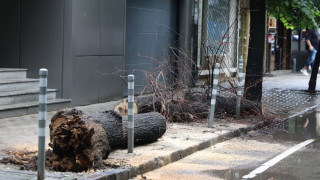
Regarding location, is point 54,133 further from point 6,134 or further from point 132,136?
point 6,134

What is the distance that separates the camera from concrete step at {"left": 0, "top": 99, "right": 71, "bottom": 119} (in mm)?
11578

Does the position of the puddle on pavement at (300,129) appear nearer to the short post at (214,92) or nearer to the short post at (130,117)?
the short post at (214,92)

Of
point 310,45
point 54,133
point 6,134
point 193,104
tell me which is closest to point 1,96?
point 6,134

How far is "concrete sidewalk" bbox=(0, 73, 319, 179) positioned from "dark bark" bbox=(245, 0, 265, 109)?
1535 millimetres

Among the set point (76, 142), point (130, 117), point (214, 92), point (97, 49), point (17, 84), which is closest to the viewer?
point (76, 142)

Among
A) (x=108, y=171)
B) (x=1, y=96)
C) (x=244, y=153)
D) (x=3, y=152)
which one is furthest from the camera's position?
(x=1, y=96)

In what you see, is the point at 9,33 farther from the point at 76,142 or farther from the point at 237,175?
the point at 237,175

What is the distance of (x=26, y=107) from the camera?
1212cm

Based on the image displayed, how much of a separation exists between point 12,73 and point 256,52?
547 centimetres

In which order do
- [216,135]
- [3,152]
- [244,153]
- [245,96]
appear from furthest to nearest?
[245,96], [216,135], [244,153], [3,152]

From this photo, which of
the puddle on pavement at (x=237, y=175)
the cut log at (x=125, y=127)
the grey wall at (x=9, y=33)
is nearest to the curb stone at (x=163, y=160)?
the cut log at (x=125, y=127)

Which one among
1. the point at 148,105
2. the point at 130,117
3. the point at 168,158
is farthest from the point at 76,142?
the point at 148,105

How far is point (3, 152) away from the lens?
8.18 metres

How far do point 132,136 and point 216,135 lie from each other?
2.59 meters
